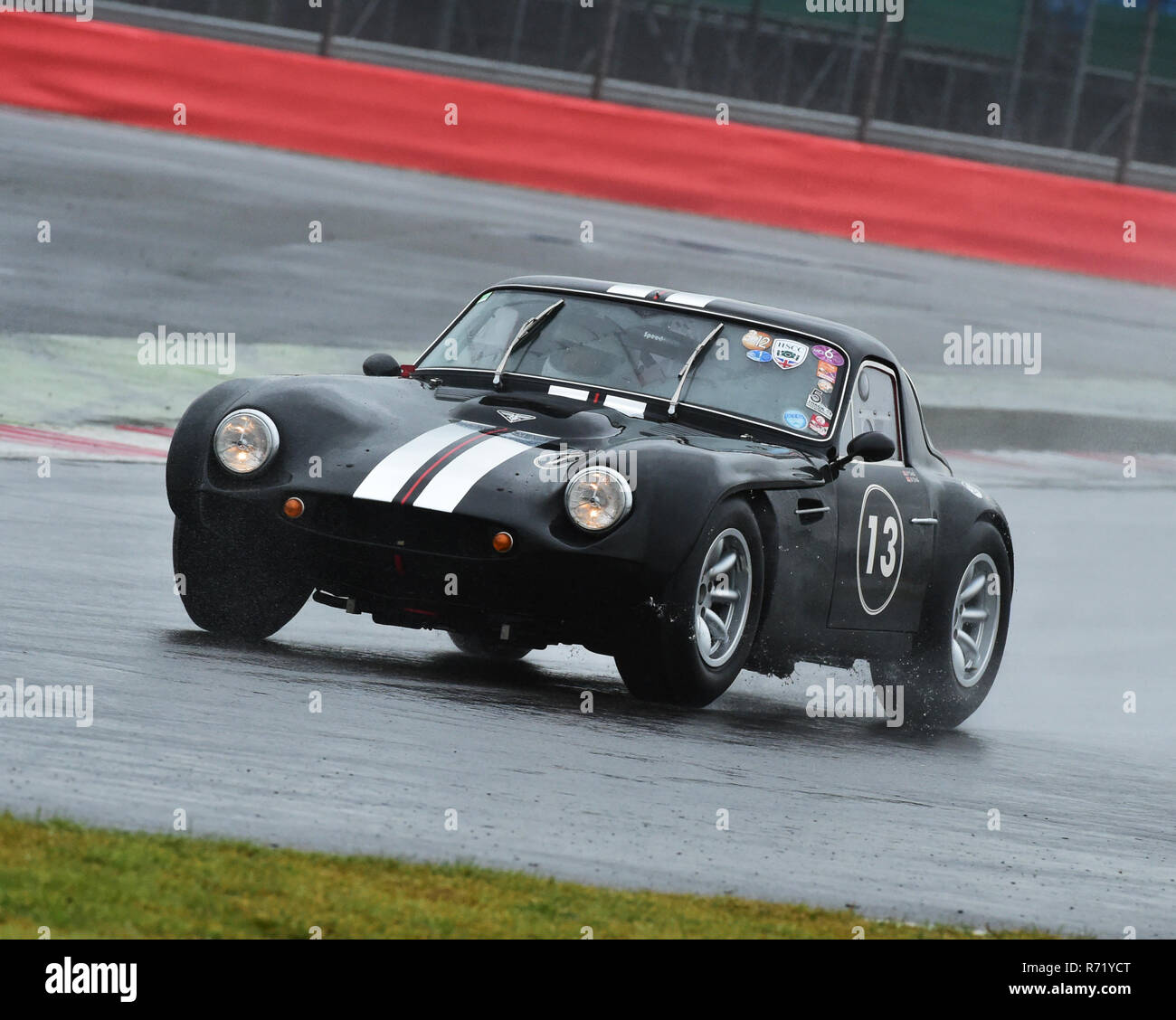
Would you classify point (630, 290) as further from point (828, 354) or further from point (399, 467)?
point (399, 467)

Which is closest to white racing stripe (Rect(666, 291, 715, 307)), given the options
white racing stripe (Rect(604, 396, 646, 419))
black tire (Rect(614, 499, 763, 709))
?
white racing stripe (Rect(604, 396, 646, 419))

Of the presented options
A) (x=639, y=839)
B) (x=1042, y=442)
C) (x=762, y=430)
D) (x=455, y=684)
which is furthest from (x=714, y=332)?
(x=1042, y=442)

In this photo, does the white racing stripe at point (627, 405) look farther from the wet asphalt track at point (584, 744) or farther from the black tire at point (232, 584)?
the black tire at point (232, 584)

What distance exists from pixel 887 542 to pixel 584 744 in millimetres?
2373

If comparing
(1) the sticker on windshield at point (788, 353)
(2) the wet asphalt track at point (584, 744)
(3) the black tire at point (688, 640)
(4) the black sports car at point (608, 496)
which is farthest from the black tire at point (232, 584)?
(1) the sticker on windshield at point (788, 353)

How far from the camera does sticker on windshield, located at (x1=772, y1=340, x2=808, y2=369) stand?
931 centimetres

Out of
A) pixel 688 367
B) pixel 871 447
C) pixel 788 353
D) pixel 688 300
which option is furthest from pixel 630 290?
pixel 871 447

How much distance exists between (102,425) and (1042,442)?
836cm

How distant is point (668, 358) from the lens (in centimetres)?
921

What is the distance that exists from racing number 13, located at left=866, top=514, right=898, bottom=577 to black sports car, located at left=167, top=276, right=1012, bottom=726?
11 millimetres

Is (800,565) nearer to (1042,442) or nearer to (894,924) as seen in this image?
(894,924)

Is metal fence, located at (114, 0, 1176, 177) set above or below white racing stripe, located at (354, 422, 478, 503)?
above

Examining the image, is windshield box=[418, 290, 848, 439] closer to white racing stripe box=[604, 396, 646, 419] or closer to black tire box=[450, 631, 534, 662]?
white racing stripe box=[604, 396, 646, 419]

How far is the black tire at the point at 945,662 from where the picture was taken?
9.93 metres
